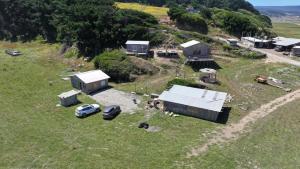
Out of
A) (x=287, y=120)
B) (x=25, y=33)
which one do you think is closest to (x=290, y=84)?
(x=287, y=120)

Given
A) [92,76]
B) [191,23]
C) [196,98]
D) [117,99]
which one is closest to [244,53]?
[191,23]

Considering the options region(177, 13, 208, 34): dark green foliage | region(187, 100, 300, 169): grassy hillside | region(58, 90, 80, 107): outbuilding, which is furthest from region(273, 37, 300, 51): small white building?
region(58, 90, 80, 107): outbuilding

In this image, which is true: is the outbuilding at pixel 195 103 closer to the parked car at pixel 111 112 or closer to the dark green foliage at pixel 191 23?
the parked car at pixel 111 112

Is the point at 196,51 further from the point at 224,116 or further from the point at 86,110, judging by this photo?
the point at 86,110

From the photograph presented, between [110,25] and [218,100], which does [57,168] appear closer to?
[218,100]

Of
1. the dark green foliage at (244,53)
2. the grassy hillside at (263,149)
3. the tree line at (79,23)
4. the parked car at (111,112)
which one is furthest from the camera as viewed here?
the dark green foliage at (244,53)

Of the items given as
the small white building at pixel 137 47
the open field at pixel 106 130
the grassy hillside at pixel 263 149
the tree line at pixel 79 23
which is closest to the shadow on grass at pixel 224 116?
the open field at pixel 106 130
